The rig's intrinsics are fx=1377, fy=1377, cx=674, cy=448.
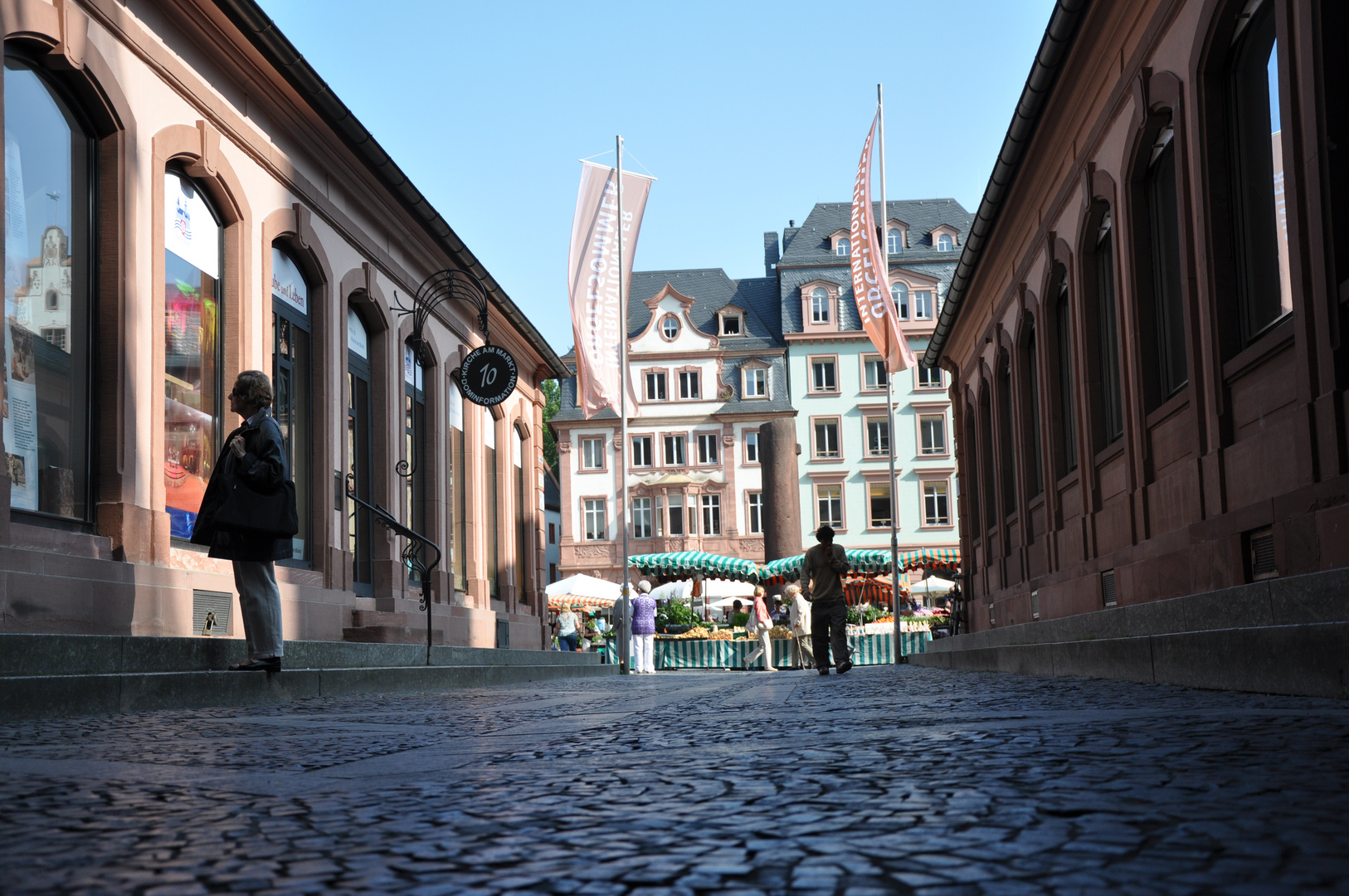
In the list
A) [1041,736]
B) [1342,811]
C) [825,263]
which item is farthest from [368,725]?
Answer: [825,263]

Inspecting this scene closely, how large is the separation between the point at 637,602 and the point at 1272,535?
62.5ft

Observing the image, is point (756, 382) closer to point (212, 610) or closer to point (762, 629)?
point (762, 629)

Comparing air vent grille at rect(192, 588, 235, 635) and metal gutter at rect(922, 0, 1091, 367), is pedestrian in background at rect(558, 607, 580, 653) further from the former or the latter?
air vent grille at rect(192, 588, 235, 635)

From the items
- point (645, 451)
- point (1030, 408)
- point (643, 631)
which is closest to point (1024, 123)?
point (1030, 408)

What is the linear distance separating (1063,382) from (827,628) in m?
5.54

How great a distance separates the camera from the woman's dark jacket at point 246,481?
875 centimetres

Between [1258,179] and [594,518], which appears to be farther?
[594,518]

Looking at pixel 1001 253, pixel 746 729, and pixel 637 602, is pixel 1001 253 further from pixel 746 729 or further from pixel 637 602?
pixel 746 729

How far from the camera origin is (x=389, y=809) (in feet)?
10.2

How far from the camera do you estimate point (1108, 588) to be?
1527 centimetres

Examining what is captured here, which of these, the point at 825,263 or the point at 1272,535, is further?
the point at 825,263

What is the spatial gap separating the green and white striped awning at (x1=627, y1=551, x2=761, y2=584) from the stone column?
4671mm

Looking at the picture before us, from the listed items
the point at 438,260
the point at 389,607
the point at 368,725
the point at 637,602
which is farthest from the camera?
the point at 637,602

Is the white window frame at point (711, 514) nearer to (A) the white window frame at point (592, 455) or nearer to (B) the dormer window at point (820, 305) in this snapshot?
(A) the white window frame at point (592, 455)
